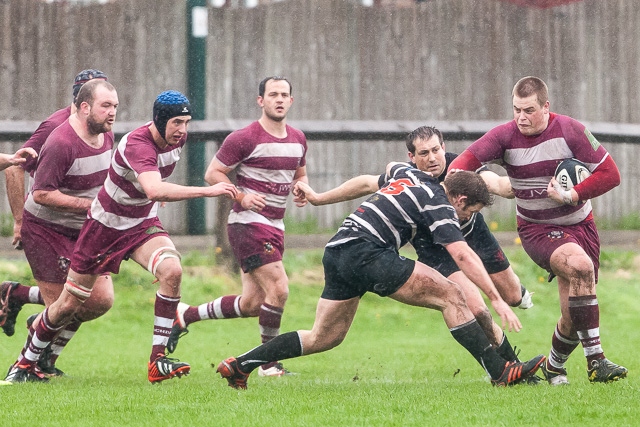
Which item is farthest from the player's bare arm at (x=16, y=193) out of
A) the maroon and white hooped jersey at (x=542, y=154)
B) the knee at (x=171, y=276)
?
the maroon and white hooped jersey at (x=542, y=154)

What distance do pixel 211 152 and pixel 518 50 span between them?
14.3 ft

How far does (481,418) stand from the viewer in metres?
5.93

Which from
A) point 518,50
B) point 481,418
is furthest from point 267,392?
point 518,50

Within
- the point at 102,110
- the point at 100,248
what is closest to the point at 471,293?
the point at 100,248

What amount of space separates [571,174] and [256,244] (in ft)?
9.08

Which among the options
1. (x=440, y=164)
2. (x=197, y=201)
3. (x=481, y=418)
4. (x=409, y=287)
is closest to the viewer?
(x=481, y=418)

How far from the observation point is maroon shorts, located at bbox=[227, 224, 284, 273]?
30.7ft

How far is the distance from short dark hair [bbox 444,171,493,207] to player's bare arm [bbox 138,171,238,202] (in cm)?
149

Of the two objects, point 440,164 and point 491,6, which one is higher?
point 491,6

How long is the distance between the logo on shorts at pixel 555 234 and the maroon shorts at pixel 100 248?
297 centimetres

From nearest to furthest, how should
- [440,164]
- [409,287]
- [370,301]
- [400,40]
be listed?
[409,287]
[440,164]
[370,301]
[400,40]

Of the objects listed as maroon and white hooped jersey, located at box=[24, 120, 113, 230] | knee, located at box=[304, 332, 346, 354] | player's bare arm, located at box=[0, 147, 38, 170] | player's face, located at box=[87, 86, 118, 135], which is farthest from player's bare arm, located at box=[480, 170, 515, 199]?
player's bare arm, located at box=[0, 147, 38, 170]

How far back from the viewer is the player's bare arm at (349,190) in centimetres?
825

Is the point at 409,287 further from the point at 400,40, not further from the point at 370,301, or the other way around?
the point at 400,40
